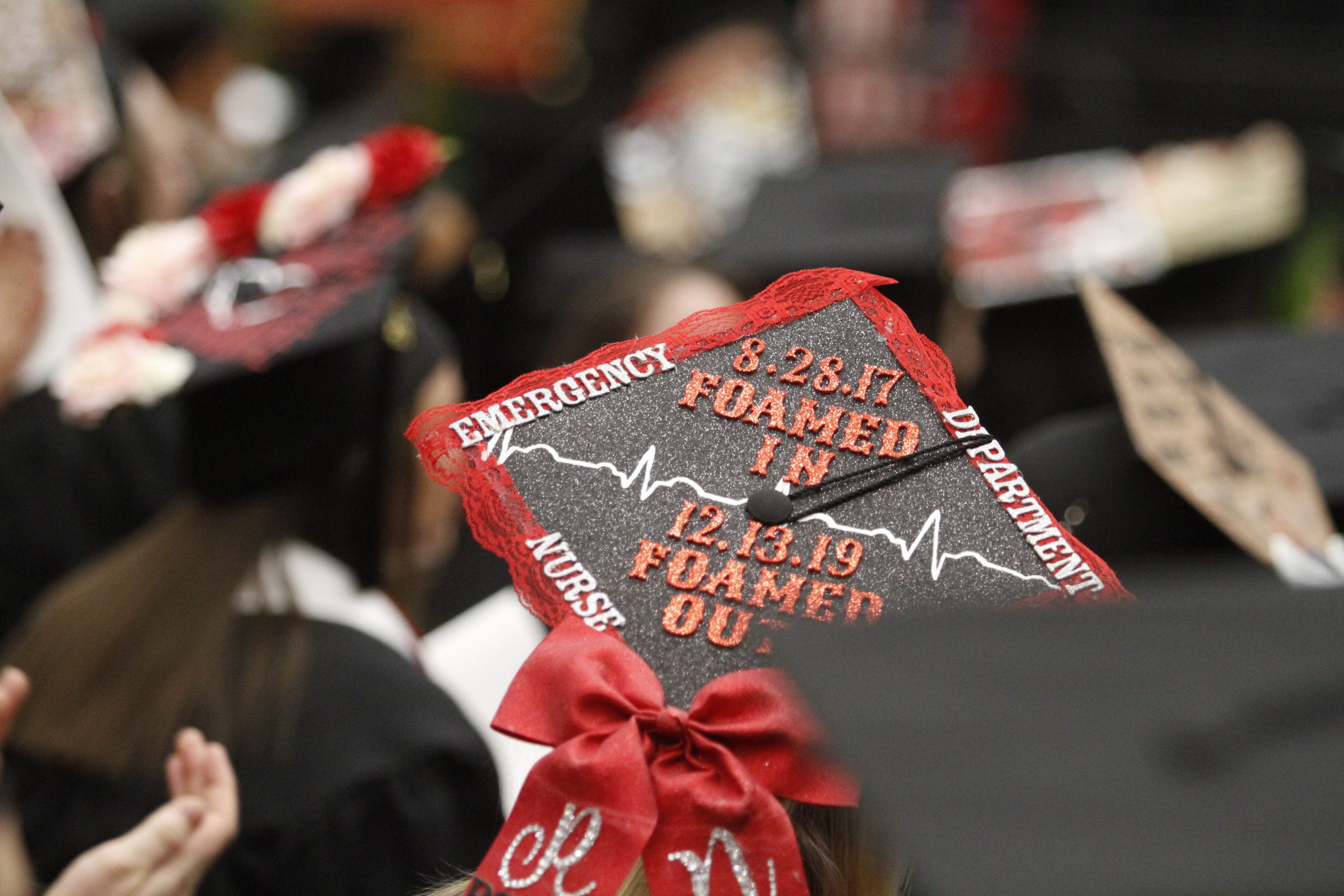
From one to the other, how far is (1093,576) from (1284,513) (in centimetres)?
76

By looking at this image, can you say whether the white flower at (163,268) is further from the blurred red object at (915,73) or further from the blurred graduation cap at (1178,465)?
the blurred red object at (915,73)

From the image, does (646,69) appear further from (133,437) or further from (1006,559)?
(1006,559)

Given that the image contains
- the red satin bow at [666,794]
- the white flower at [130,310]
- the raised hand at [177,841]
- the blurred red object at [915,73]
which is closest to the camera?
the red satin bow at [666,794]

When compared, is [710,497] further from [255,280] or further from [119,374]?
[255,280]

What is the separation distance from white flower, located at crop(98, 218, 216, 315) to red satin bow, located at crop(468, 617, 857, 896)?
1.20m

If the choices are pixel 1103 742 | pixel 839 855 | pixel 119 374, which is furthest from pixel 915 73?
pixel 1103 742

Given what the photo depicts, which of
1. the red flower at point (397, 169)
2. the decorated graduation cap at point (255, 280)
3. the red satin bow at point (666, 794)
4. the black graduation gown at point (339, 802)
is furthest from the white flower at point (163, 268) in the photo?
the red satin bow at point (666, 794)

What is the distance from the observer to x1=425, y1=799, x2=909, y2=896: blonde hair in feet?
3.03

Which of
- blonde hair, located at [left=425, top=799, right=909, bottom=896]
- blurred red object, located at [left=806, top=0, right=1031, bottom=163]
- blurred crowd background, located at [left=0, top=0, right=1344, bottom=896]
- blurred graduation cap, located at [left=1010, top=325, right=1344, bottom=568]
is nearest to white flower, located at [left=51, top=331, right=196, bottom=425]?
blurred crowd background, located at [left=0, top=0, right=1344, bottom=896]

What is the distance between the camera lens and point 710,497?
3.31 ft

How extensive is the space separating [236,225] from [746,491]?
1233mm

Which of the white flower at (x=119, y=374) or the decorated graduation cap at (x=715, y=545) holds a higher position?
the decorated graduation cap at (x=715, y=545)

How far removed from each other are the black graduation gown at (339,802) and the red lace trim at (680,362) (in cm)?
56

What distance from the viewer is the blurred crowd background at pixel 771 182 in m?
2.03
